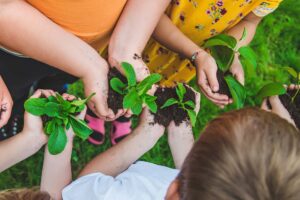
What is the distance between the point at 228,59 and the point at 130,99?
1.13 feet

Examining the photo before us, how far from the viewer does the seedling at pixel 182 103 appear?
49.9 inches

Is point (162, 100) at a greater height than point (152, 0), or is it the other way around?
point (152, 0)

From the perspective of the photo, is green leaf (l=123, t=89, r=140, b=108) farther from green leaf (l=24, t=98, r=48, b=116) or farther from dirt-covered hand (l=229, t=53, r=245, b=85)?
dirt-covered hand (l=229, t=53, r=245, b=85)

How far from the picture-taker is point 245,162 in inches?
29.3

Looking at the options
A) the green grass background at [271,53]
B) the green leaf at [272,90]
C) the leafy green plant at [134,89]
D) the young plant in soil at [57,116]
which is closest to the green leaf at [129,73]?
the leafy green plant at [134,89]

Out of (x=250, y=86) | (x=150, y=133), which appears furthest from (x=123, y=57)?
(x=250, y=86)

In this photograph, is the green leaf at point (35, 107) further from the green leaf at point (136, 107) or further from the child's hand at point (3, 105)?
the green leaf at point (136, 107)

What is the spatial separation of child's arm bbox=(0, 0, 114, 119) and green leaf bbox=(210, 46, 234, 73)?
36cm

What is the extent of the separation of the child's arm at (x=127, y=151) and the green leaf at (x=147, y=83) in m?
0.15

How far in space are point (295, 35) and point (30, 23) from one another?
1577 millimetres

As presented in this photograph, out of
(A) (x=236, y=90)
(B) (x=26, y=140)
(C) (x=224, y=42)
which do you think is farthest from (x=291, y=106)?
(B) (x=26, y=140)

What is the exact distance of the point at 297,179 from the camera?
2.39ft

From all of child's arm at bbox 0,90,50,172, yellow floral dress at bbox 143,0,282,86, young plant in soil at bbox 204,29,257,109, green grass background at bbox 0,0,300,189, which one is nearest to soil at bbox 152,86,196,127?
young plant in soil at bbox 204,29,257,109

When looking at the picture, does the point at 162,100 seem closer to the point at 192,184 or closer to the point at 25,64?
the point at 25,64
